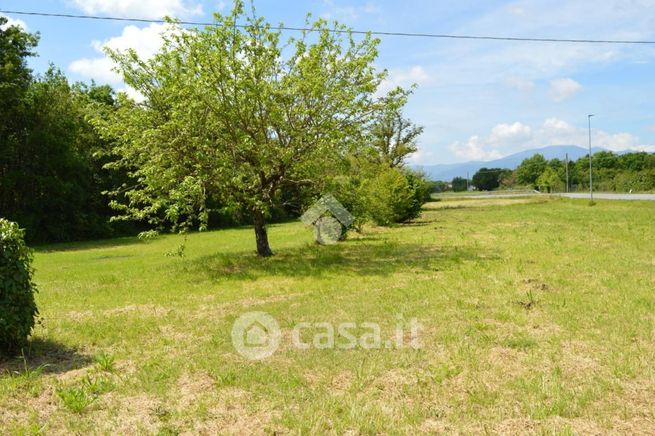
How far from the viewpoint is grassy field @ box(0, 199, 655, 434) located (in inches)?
158

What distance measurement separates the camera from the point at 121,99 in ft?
40.5

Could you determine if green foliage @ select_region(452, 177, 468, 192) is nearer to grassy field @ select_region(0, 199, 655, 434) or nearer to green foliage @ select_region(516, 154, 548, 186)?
green foliage @ select_region(516, 154, 548, 186)

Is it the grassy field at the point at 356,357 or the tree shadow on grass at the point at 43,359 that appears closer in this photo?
the grassy field at the point at 356,357

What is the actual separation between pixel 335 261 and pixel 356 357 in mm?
7437

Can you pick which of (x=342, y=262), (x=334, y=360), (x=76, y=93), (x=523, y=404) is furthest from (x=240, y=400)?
(x=76, y=93)

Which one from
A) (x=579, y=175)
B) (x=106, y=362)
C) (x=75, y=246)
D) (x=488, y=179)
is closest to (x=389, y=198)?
(x=75, y=246)

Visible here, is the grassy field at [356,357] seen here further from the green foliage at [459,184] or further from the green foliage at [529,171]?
the green foliage at [459,184]

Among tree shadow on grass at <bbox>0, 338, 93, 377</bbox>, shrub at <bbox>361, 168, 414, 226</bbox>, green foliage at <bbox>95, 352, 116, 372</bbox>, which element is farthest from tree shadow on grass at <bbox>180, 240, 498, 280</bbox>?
shrub at <bbox>361, 168, 414, 226</bbox>

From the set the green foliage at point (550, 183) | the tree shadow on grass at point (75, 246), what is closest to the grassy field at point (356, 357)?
the tree shadow on grass at point (75, 246)

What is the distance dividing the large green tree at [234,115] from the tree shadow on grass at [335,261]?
1.48 metres

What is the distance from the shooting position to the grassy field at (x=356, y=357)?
400 cm

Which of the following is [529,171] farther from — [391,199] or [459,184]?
[391,199]

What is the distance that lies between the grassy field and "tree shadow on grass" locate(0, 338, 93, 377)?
25 mm

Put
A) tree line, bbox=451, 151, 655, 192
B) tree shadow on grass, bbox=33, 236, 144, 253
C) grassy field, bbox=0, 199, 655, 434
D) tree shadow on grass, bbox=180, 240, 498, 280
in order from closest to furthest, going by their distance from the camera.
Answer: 1. grassy field, bbox=0, 199, 655, 434
2. tree shadow on grass, bbox=180, 240, 498, 280
3. tree shadow on grass, bbox=33, 236, 144, 253
4. tree line, bbox=451, 151, 655, 192
